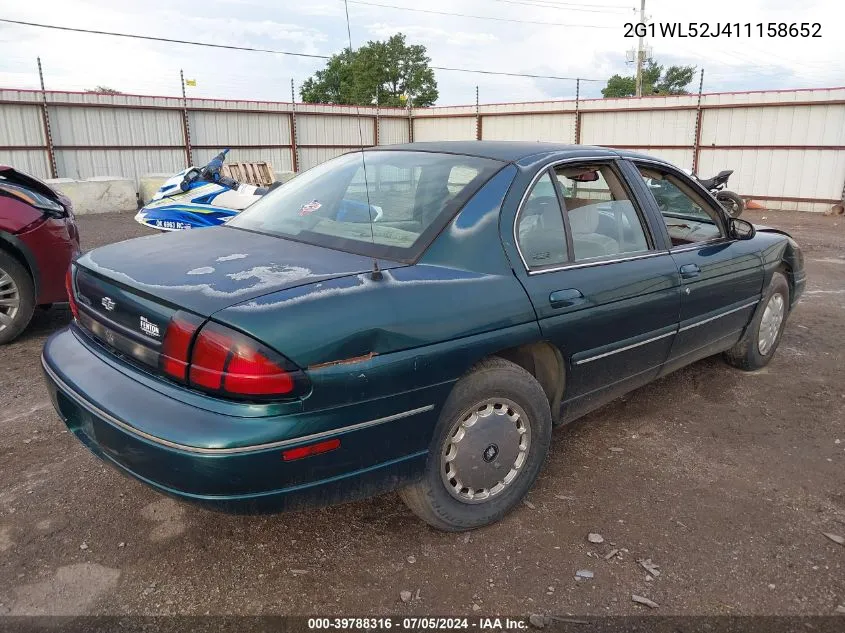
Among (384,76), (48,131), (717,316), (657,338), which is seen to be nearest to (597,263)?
(657,338)

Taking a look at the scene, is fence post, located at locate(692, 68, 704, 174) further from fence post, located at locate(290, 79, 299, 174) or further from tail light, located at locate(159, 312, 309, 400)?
tail light, located at locate(159, 312, 309, 400)

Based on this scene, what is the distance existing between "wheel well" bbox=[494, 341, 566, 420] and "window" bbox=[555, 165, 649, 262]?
0.45 meters

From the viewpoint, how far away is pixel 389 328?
7.20 feet

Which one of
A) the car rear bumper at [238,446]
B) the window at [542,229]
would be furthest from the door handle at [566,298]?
the car rear bumper at [238,446]

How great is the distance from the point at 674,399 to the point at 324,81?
51.8 metres

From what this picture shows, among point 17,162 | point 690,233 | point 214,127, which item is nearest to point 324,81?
point 214,127

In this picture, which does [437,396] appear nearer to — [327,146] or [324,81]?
[327,146]

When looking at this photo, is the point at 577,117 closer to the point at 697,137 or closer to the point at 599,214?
the point at 697,137

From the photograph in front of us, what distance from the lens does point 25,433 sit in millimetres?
3592

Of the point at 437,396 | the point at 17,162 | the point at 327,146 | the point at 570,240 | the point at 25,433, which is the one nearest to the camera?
the point at 437,396

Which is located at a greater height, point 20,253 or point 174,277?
point 174,277

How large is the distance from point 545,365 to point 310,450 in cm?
125

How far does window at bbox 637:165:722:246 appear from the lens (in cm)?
372

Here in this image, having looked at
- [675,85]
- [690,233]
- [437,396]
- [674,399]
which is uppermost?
[675,85]
